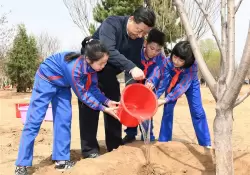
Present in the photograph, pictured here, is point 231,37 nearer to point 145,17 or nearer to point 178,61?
point 145,17

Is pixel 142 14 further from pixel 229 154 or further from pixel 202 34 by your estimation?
pixel 202 34

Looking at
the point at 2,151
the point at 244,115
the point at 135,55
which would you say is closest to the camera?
the point at 135,55

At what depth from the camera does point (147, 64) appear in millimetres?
3494

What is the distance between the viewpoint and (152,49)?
11.0 ft

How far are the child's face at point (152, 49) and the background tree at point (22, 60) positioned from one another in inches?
630

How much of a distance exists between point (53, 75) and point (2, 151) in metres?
1.62

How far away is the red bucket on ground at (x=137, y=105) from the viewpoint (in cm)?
272

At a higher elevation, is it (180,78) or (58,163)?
(180,78)

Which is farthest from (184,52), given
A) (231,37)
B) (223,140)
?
(223,140)

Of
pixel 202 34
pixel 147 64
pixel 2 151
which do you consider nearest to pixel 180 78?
pixel 147 64

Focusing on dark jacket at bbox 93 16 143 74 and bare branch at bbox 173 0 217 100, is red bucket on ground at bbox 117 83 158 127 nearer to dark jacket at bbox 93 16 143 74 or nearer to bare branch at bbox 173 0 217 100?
dark jacket at bbox 93 16 143 74

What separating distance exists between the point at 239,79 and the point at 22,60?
696 inches

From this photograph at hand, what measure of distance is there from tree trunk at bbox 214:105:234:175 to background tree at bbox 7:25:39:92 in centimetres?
1721

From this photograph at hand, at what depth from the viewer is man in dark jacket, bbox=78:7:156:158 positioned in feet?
9.71
